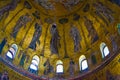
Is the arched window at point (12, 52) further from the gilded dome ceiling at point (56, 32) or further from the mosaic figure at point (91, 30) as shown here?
the mosaic figure at point (91, 30)

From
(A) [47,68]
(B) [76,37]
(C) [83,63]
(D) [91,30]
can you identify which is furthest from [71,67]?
(D) [91,30]

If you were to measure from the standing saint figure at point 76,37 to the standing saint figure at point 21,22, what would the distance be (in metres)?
3.43

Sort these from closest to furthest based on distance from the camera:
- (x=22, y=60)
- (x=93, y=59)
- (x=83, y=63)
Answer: (x=93, y=59) → (x=22, y=60) → (x=83, y=63)

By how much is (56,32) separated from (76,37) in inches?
64.2

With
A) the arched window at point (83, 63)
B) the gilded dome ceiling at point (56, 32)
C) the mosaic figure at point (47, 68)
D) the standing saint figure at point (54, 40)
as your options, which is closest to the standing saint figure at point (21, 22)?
the gilded dome ceiling at point (56, 32)

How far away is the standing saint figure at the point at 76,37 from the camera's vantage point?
67.8ft

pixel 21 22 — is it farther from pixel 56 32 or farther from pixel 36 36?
pixel 56 32

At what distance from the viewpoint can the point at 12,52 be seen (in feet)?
64.3

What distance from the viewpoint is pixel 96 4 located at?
64.1 feet

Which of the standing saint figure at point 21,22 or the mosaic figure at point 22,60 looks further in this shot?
the standing saint figure at point 21,22

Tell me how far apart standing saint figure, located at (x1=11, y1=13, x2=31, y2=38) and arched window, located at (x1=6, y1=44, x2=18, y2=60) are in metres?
0.81

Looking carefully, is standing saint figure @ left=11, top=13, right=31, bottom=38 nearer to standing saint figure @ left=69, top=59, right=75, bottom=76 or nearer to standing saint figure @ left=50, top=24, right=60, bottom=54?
standing saint figure @ left=50, top=24, right=60, bottom=54

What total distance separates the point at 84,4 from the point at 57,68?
16.9 ft

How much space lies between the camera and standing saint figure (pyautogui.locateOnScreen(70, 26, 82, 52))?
67.8 feet
